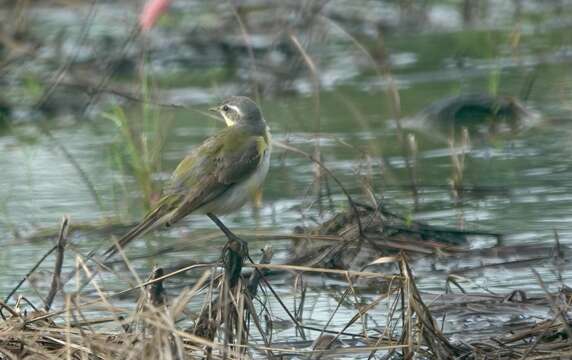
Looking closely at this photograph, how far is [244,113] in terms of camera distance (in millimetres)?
6145

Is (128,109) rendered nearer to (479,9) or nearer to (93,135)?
(93,135)

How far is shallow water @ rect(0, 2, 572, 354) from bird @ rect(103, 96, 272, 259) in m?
0.47

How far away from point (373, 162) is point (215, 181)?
2.35m

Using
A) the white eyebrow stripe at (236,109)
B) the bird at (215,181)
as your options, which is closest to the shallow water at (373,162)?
the bird at (215,181)

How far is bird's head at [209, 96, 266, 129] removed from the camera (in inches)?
241

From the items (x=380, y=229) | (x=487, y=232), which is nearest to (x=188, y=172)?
(x=380, y=229)

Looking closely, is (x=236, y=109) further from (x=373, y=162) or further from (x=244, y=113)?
(x=373, y=162)

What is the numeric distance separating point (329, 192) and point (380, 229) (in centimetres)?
63

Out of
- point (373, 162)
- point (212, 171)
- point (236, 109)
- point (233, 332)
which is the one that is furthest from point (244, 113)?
point (373, 162)

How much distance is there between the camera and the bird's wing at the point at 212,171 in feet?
19.0

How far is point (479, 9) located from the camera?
12430mm

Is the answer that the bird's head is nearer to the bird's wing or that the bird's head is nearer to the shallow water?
the bird's wing

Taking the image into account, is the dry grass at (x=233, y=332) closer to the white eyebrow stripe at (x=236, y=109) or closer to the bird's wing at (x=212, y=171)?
the bird's wing at (x=212, y=171)

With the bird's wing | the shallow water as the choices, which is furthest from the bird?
the shallow water
